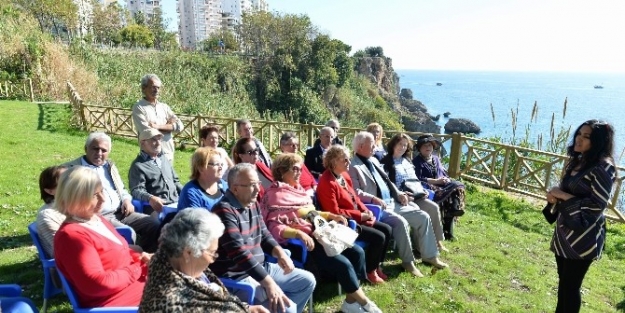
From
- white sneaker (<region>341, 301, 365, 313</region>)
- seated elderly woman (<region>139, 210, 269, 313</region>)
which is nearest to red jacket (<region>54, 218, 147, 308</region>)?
seated elderly woman (<region>139, 210, 269, 313</region>)

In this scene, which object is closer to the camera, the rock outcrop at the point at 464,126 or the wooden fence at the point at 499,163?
the wooden fence at the point at 499,163

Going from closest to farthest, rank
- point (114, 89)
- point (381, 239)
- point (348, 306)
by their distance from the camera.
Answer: point (348, 306) < point (381, 239) < point (114, 89)

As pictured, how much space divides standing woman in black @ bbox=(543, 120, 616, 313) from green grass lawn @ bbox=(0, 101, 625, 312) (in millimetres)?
1056

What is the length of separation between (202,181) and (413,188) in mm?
2858

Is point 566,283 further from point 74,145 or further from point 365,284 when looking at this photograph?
point 74,145

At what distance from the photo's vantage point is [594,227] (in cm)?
310

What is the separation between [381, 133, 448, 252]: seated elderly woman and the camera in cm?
514

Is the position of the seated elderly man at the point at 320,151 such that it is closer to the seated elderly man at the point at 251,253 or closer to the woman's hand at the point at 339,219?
the woman's hand at the point at 339,219

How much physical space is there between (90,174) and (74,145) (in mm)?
9394

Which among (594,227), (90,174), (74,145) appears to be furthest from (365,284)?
(74,145)

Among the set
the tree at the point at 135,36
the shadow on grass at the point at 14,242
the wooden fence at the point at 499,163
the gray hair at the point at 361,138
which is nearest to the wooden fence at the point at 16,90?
the wooden fence at the point at 499,163

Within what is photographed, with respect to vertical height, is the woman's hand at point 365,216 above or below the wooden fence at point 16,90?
below

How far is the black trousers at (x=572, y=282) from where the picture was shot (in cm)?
313

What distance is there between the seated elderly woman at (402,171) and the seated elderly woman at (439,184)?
31cm
